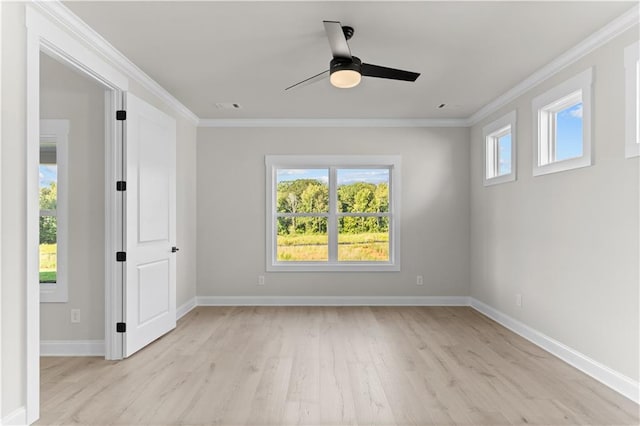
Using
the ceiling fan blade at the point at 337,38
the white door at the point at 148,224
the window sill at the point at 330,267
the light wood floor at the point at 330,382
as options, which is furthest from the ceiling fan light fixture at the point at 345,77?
the window sill at the point at 330,267

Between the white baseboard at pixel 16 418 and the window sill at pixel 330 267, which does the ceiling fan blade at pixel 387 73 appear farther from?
the window sill at pixel 330 267

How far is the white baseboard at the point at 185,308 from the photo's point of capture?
4.94m

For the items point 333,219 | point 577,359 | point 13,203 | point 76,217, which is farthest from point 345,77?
point 333,219

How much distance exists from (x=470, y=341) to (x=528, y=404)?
1370mm

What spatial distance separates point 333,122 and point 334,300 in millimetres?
2489

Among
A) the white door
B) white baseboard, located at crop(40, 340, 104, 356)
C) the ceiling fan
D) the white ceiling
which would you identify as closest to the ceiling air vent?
the white ceiling

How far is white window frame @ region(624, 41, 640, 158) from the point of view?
270 centimetres

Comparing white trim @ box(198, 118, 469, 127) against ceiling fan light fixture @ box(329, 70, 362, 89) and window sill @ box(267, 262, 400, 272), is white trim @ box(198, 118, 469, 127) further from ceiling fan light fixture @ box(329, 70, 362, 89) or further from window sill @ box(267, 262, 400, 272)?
ceiling fan light fixture @ box(329, 70, 362, 89)

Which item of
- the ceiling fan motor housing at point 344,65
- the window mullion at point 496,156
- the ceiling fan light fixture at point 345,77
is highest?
the ceiling fan motor housing at point 344,65

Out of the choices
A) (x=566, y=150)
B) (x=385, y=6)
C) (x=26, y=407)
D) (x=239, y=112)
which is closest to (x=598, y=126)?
(x=566, y=150)

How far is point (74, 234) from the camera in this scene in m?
3.57

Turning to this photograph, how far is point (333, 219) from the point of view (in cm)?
581

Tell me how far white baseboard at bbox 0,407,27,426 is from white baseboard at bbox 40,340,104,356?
1284 mm

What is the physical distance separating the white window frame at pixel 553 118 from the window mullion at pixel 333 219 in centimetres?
265
